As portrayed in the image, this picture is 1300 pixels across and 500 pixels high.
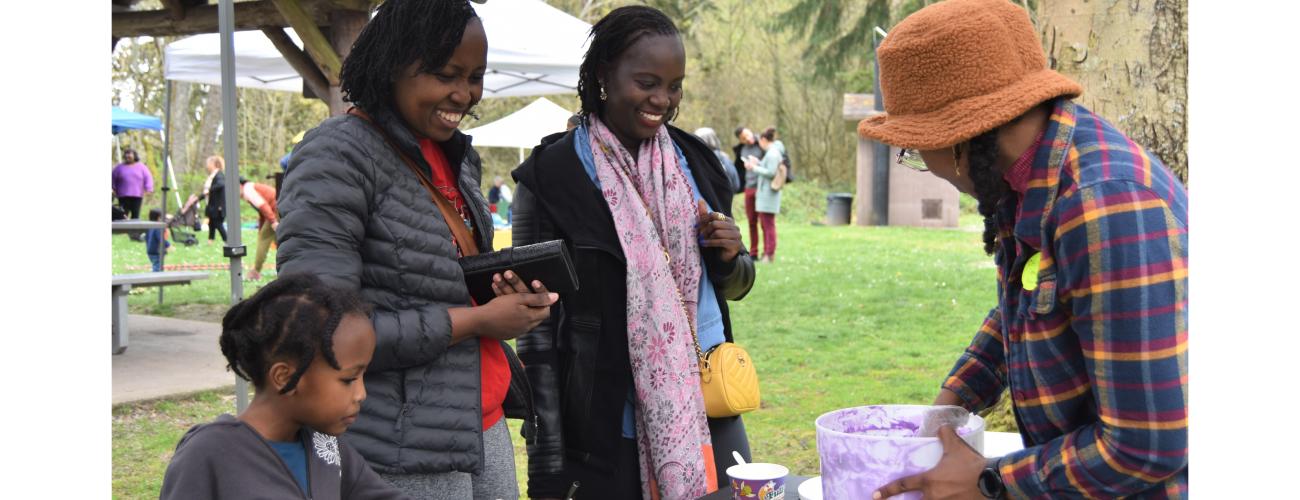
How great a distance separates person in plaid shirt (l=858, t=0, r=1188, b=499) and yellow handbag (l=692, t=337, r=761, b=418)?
0.99 metres

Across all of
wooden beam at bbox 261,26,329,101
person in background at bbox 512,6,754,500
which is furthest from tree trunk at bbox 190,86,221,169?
person in background at bbox 512,6,754,500

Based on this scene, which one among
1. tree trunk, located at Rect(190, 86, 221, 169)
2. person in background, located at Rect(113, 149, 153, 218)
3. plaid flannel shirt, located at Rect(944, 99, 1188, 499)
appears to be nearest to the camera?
plaid flannel shirt, located at Rect(944, 99, 1188, 499)

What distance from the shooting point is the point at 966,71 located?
1.43 metres

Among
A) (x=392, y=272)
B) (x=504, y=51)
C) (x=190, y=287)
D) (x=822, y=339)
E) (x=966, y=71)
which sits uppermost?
(x=504, y=51)

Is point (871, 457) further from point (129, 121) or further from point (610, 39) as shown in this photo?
point (129, 121)

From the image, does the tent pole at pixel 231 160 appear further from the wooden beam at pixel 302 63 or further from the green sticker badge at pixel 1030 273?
the green sticker badge at pixel 1030 273

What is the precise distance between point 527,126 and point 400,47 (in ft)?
48.7

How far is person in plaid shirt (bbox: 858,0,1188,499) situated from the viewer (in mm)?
1299

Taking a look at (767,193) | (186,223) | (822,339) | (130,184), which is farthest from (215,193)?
(822,339)

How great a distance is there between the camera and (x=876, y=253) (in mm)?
14727

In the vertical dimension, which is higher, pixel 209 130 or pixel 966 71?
pixel 209 130

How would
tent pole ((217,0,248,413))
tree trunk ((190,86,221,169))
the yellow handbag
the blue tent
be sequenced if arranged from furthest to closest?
tree trunk ((190,86,221,169)), the blue tent, tent pole ((217,0,248,413)), the yellow handbag

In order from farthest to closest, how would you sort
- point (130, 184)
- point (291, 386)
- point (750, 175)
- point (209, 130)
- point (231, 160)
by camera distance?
point (209, 130) → point (130, 184) → point (750, 175) → point (231, 160) → point (291, 386)

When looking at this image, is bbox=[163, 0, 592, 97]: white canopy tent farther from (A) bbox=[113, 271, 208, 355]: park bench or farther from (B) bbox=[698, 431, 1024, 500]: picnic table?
(B) bbox=[698, 431, 1024, 500]: picnic table
